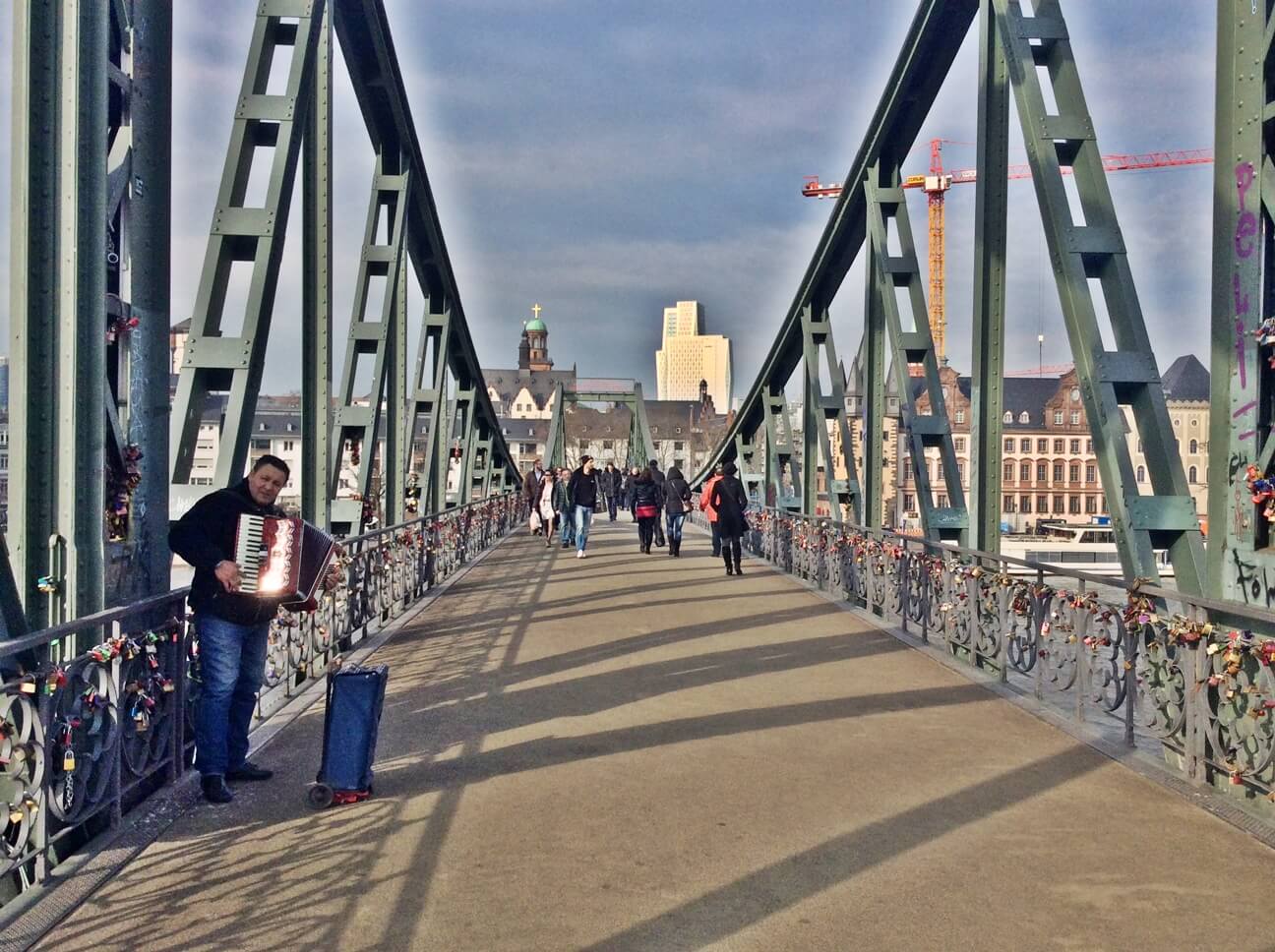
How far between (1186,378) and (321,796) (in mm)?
46425

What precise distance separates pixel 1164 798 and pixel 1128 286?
111 inches

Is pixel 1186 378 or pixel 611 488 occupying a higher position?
pixel 1186 378

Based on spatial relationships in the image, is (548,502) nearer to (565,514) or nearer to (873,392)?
(565,514)

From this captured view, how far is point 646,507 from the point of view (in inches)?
809

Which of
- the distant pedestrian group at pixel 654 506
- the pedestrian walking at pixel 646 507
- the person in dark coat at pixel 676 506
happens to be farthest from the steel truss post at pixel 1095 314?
the pedestrian walking at pixel 646 507

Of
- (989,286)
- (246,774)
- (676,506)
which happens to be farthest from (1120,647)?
(676,506)

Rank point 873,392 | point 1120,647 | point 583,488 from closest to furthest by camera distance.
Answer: point 1120,647 < point 873,392 < point 583,488

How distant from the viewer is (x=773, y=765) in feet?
18.2

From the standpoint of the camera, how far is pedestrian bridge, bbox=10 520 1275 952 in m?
3.55

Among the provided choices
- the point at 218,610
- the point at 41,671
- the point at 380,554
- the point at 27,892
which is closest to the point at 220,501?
the point at 218,610

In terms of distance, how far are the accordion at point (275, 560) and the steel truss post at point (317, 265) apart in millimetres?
3378

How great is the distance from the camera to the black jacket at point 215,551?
16.9ft

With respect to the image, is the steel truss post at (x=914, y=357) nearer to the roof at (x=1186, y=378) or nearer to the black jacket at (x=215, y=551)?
the black jacket at (x=215, y=551)

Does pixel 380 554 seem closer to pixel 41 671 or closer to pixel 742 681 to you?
pixel 742 681
